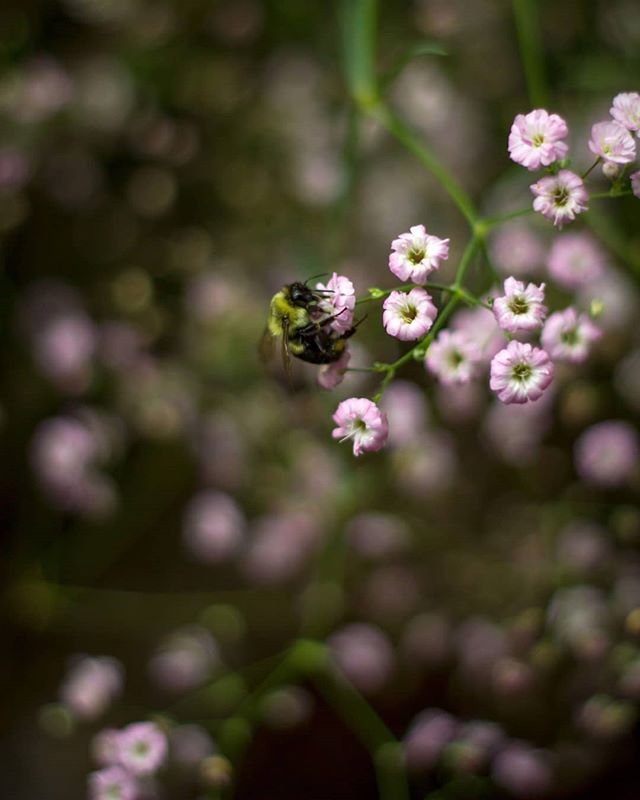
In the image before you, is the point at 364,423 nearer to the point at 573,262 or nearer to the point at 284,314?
the point at 284,314

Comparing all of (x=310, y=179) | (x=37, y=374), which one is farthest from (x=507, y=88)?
(x=37, y=374)

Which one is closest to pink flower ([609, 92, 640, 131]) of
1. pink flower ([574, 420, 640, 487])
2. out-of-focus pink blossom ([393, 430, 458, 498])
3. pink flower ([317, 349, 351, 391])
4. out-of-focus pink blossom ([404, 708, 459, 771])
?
pink flower ([317, 349, 351, 391])

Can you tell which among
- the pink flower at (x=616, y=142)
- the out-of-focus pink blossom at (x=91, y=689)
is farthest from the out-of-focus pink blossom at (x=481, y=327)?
the out-of-focus pink blossom at (x=91, y=689)

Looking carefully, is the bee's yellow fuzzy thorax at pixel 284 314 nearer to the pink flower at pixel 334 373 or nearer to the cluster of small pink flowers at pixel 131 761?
the pink flower at pixel 334 373

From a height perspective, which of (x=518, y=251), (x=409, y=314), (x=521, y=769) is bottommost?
(x=521, y=769)

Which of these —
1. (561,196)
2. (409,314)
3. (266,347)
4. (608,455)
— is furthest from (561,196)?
(608,455)
